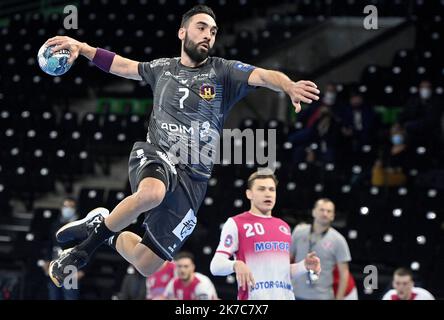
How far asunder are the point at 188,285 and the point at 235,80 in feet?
13.9

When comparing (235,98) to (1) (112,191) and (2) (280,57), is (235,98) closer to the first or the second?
(1) (112,191)

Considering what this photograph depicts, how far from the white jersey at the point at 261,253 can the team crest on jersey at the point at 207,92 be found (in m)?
1.68

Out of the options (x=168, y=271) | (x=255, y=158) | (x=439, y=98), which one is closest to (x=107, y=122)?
(x=255, y=158)

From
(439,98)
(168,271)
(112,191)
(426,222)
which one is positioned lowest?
(168,271)

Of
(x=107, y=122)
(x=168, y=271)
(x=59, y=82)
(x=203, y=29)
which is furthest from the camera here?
(x=59, y=82)

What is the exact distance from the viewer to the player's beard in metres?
7.18

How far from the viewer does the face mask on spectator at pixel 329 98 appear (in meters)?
14.0

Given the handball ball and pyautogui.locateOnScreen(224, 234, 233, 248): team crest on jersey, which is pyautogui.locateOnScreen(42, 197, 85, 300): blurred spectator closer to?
pyautogui.locateOnScreen(224, 234, 233, 248): team crest on jersey

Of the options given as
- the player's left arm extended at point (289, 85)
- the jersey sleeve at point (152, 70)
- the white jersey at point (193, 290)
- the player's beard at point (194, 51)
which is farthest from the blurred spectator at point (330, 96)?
the player's left arm extended at point (289, 85)

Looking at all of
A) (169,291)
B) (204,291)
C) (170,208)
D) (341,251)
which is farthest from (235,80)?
(169,291)

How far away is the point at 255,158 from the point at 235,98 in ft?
21.2

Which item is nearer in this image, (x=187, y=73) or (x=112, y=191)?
(x=187, y=73)

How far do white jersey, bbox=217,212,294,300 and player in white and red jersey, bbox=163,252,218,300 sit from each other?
2.28 metres

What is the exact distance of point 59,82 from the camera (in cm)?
1681
